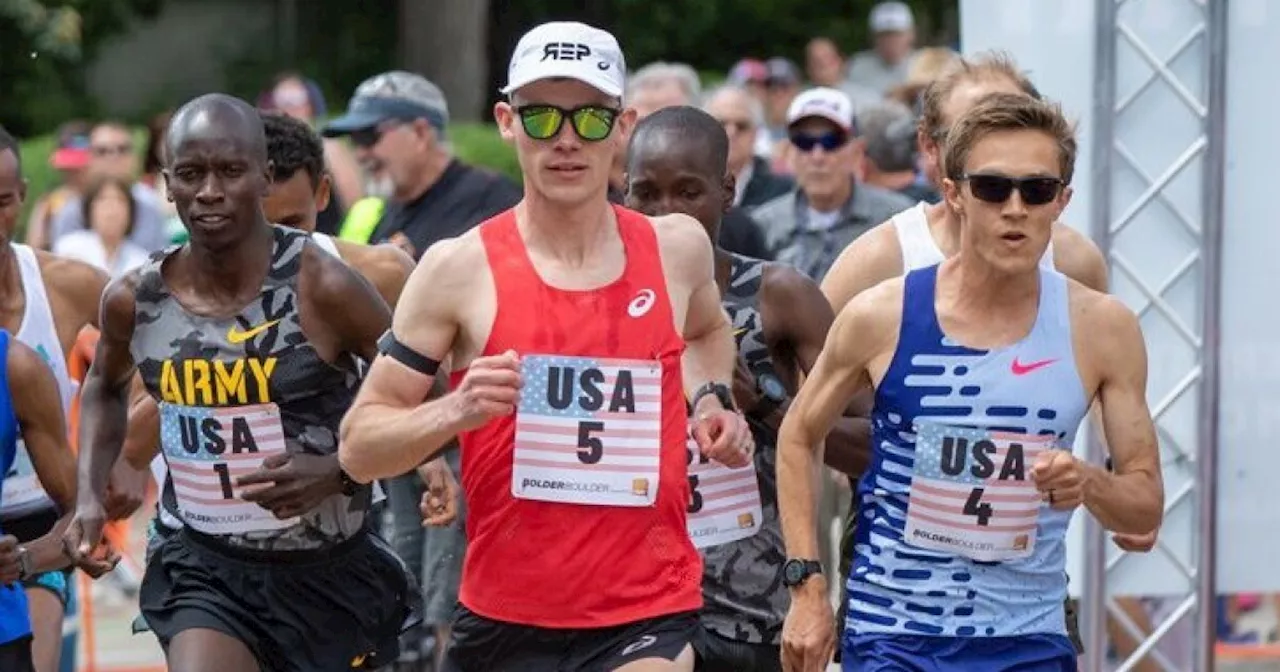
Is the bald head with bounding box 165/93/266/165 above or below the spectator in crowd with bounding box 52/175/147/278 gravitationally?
above

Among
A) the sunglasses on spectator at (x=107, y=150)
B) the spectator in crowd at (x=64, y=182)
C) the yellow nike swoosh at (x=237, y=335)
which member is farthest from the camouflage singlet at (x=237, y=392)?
the sunglasses on spectator at (x=107, y=150)

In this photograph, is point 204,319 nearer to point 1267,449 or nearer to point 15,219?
point 15,219

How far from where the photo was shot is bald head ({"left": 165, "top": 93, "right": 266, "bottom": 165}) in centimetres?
710

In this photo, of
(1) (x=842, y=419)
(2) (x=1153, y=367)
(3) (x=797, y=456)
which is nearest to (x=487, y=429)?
(3) (x=797, y=456)

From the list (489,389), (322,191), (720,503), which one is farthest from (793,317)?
(322,191)

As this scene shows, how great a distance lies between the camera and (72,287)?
8.19 meters

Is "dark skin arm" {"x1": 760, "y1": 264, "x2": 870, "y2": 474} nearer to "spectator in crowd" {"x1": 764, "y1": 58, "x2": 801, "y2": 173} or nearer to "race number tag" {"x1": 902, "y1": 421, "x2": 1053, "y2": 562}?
"race number tag" {"x1": 902, "y1": 421, "x2": 1053, "y2": 562}

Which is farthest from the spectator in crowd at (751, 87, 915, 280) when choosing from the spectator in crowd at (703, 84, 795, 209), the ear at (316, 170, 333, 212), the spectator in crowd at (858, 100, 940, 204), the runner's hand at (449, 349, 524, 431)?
the runner's hand at (449, 349, 524, 431)

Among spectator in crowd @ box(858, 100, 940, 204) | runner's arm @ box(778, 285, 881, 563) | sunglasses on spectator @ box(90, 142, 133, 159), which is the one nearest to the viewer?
runner's arm @ box(778, 285, 881, 563)

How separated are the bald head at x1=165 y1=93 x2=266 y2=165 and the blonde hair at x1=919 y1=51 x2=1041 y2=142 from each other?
1.75m

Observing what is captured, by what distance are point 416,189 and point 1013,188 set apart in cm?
442

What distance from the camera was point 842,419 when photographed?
6934mm

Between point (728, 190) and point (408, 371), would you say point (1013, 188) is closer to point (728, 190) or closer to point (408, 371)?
point (408, 371)

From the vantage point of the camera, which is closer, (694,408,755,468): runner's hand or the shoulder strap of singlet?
(694,408,755,468): runner's hand
